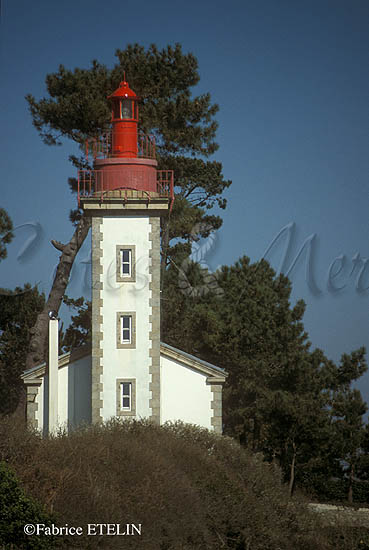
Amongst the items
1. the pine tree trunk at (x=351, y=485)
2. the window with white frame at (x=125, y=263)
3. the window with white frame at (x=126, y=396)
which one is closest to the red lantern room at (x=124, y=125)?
the window with white frame at (x=125, y=263)

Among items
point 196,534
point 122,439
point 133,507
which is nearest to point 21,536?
point 133,507

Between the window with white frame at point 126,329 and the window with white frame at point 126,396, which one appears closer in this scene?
the window with white frame at point 126,396

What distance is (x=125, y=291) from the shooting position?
2331 centimetres

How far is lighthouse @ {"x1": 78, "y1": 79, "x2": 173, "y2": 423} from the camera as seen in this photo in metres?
23.0

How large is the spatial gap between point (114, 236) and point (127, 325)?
228 centimetres

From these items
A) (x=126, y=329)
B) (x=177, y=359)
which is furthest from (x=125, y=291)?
(x=177, y=359)

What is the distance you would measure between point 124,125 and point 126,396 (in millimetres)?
7054

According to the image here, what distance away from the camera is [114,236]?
23406 mm

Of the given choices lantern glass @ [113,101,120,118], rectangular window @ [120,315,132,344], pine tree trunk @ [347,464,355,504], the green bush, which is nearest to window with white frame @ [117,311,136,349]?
rectangular window @ [120,315,132,344]

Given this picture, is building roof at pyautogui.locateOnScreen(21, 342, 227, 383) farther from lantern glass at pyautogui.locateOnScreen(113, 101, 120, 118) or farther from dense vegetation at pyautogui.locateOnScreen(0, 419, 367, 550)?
lantern glass at pyautogui.locateOnScreen(113, 101, 120, 118)

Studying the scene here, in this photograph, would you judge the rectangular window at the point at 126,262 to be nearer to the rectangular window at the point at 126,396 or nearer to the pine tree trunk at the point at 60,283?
the rectangular window at the point at 126,396

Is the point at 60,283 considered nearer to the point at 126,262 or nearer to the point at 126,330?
the point at 126,262

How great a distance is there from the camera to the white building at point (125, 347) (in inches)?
908

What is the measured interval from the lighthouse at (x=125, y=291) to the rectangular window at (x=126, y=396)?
3 cm
